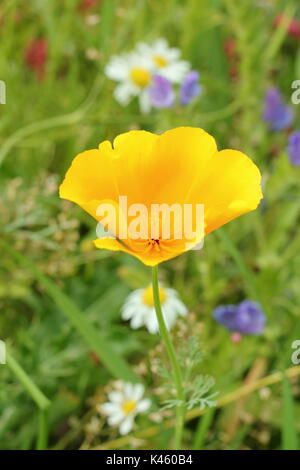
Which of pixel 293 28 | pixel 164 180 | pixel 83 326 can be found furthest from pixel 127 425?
pixel 293 28

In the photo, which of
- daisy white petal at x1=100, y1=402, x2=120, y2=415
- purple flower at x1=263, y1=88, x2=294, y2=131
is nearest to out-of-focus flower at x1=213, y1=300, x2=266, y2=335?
daisy white petal at x1=100, y1=402, x2=120, y2=415

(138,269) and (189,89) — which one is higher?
(189,89)

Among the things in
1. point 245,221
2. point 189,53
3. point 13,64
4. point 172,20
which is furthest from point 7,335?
point 172,20

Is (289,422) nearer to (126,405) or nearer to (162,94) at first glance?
(126,405)

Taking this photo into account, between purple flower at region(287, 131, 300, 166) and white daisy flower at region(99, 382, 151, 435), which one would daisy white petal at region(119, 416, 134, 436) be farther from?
Answer: purple flower at region(287, 131, 300, 166)

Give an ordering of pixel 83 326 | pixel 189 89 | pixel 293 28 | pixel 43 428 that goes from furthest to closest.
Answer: pixel 293 28, pixel 189 89, pixel 83 326, pixel 43 428

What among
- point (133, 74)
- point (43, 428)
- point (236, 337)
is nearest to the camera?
point (43, 428)
